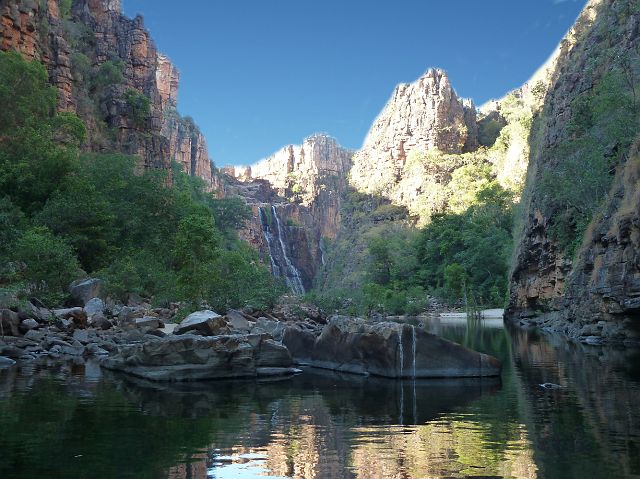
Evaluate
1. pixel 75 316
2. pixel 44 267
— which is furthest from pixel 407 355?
pixel 44 267

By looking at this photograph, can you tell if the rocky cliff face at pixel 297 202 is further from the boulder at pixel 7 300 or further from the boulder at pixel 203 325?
the boulder at pixel 203 325

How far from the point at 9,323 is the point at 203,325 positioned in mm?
5882

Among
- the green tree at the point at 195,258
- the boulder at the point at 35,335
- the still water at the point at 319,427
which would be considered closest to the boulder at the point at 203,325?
the still water at the point at 319,427

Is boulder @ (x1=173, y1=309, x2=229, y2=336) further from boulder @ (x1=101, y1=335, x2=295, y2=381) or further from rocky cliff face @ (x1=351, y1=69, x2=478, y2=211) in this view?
rocky cliff face @ (x1=351, y1=69, x2=478, y2=211)

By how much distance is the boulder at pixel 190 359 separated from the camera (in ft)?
46.4

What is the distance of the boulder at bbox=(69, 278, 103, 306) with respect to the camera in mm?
26281

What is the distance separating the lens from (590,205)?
111 feet

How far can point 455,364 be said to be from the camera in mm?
14547

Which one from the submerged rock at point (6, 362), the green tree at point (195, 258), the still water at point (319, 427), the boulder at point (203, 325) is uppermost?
the green tree at point (195, 258)

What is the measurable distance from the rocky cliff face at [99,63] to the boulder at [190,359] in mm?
36709

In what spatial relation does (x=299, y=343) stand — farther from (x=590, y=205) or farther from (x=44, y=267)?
(x=590, y=205)

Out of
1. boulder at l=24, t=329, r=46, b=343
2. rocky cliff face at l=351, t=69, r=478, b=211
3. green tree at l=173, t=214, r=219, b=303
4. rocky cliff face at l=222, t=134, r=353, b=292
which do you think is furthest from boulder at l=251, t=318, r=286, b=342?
rocky cliff face at l=351, t=69, r=478, b=211

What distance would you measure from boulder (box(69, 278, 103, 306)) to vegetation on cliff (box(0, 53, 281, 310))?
56 centimetres

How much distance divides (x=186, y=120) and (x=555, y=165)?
104 metres
